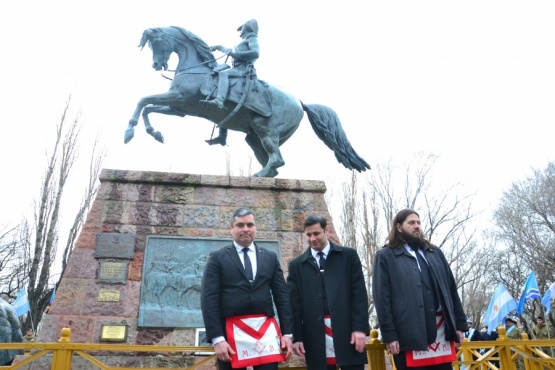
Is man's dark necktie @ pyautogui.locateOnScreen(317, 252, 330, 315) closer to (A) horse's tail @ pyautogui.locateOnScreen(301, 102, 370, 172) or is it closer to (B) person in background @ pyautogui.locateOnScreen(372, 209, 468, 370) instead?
(B) person in background @ pyautogui.locateOnScreen(372, 209, 468, 370)

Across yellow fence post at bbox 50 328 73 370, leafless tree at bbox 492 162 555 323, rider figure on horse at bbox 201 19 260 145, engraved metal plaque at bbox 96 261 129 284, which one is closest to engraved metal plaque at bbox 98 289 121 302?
engraved metal plaque at bbox 96 261 129 284

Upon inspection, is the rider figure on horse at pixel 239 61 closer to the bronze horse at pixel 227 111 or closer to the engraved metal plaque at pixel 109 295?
the bronze horse at pixel 227 111

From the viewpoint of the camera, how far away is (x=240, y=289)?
3.24 metres

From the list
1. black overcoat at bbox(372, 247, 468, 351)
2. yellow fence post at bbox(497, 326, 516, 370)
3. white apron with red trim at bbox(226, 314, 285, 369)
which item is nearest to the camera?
white apron with red trim at bbox(226, 314, 285, 369)

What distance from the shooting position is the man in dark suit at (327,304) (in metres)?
3.29

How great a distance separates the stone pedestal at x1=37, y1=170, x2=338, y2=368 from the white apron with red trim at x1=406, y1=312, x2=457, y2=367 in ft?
11.6

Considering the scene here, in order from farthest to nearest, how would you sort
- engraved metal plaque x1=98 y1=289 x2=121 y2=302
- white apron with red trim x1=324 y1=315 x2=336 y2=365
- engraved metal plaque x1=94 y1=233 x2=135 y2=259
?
engraved metal plaque x1=94 y1=233 x2=135 y2=259 < engraved metal plaque x1=98 y1=289 x2=121 y2=302 < white apron with red trim x1=324 y1=315 x2=336 y2=365

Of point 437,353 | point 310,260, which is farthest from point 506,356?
point 310,260

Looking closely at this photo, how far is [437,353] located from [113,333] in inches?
168

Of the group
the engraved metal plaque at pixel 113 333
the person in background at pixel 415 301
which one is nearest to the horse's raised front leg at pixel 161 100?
the engraved metal plaque at pixel 113 333

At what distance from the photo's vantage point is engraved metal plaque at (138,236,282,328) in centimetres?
613

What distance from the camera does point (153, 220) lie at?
22.4 ft

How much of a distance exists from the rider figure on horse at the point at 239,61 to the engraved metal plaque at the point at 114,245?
2651mm

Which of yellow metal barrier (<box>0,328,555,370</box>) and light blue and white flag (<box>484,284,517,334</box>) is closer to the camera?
yellow metal barrier (<box>0,328,555,370</box>)
